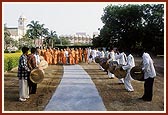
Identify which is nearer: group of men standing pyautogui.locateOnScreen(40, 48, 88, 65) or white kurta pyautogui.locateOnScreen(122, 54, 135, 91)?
white kurta pyautogui.locateOnScreen(122, 54, 135, 91)

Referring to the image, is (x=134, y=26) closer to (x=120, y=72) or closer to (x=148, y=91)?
(x=120, y=72)

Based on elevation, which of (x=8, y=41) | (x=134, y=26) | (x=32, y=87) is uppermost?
(x=134, y=26)

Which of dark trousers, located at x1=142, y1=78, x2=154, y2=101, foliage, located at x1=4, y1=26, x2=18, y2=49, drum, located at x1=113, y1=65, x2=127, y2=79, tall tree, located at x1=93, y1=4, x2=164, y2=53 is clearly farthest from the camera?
foliage, located at x1=4, y1=26, x2=18, y2=49

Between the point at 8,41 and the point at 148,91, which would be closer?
the point at 148,91

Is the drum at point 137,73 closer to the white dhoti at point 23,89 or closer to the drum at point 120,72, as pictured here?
the drum at point 120,72

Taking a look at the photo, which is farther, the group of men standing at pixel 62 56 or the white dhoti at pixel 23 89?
the group of men standing at pixel 62 56

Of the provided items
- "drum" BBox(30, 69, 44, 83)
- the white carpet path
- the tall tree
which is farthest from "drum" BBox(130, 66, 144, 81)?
the tall tree

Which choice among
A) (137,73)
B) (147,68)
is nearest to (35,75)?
(137,73)

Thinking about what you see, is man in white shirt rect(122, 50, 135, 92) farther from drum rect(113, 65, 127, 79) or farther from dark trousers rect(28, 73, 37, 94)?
dark trousers rect(28, 73, 37, 94)

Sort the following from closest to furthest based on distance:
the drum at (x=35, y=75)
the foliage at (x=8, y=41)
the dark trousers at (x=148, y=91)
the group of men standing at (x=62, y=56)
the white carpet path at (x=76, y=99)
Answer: the white carpet path at (x=76, y=99) < the dark trousers at (x=148, y=91) < the drum at (x=35, y=75) < the group of men standing at (x=62, y=56) < the foliage at (x=8, y=41)

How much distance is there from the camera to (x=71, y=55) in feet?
84.6

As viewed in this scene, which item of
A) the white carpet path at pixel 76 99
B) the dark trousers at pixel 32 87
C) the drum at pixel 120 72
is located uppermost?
the drum at pixel 120 72

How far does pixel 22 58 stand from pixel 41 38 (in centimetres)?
4693

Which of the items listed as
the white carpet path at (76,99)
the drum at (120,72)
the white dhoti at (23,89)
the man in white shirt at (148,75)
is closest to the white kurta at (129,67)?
the drum at (120,72)
